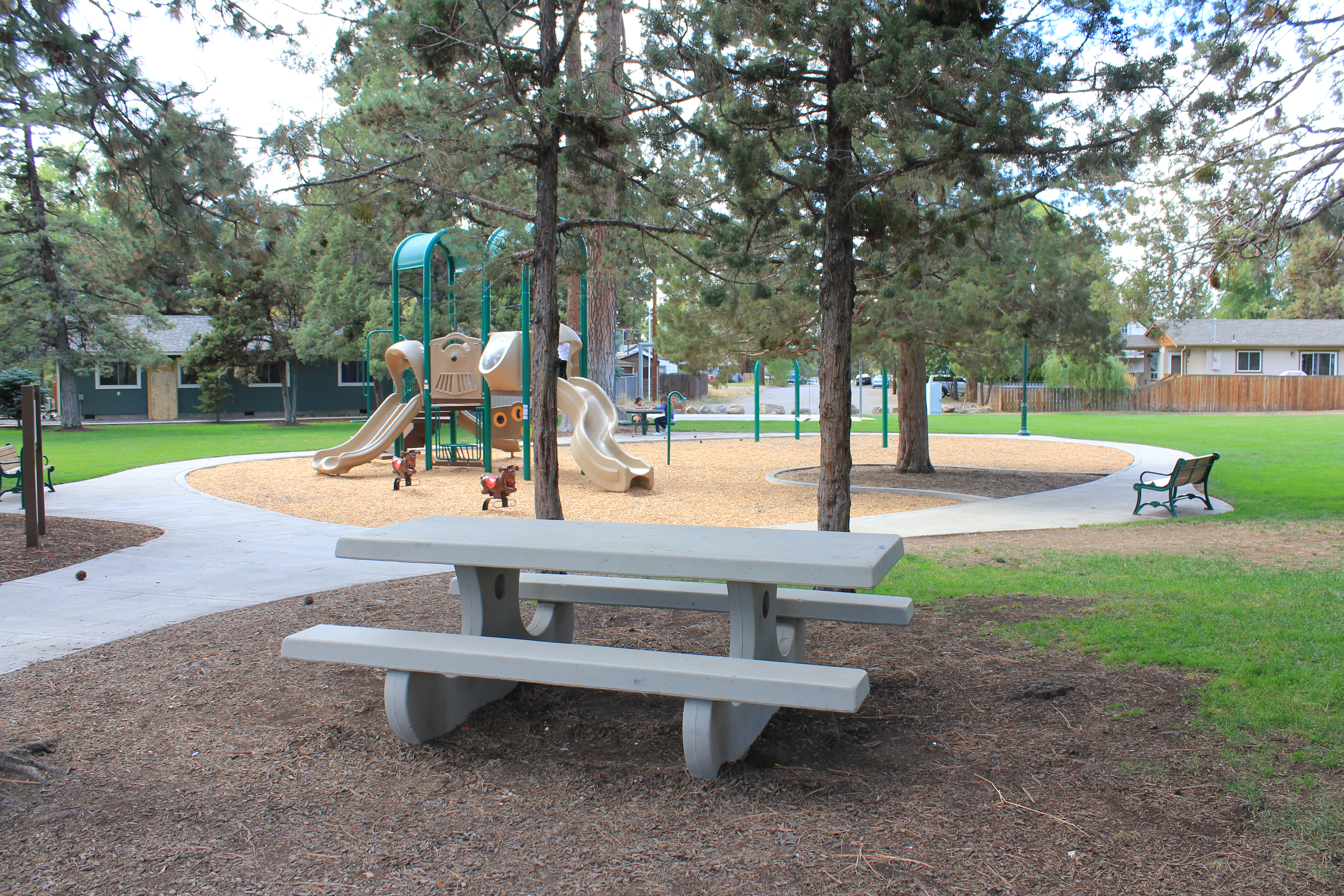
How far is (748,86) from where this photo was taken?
6.18 meters

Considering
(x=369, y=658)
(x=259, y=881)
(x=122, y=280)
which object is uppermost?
(x=122, y=280)

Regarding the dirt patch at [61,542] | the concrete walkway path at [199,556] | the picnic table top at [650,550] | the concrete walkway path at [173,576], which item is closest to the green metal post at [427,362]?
the concrete walkway path at [199,556]

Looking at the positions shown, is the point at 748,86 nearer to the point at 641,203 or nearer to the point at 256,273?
the point at 641,203

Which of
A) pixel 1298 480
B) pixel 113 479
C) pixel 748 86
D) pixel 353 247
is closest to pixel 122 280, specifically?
pixel 353 247

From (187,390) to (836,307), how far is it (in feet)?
114

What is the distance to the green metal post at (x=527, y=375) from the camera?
1249 cm

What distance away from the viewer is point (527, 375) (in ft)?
44.3

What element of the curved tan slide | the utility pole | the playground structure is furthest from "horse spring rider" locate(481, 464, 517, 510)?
the utility pole

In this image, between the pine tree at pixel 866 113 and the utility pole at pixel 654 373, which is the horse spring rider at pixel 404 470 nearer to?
the pine tree at pixel 866 113

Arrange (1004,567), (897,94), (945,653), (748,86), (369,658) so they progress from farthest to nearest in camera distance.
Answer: (1004,567)
(748,86)
(897,94)
(945,653)
(369,658)

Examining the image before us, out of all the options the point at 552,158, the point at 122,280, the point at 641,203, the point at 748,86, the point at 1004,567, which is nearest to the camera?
the point at 748,86

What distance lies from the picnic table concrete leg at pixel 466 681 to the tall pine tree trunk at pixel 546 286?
7.64ft

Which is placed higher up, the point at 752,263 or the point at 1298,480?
the point at 752,263

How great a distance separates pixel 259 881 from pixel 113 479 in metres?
14.2
